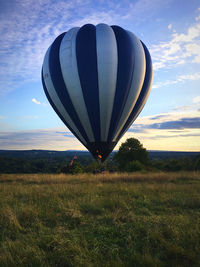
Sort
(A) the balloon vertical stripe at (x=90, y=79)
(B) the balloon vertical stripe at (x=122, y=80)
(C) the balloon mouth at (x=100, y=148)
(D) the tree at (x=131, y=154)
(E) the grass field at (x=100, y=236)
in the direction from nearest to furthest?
1. (E) the grass field at (x=100, y=236)
2. (A) the balloon vertical stripe at (x=90, y=79)
3. (B) the balloon vertical stripe at (x=122, y=80)
4. (C) the balloon mouth at (x=100, y=148)
5. (D) the tree at (x=131, y=154)

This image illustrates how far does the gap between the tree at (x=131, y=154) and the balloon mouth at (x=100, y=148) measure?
1342 centimetres

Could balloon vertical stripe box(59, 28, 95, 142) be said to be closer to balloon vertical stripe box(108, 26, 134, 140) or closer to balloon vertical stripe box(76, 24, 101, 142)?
balloon vertical stripe box(76, 24, 101, 142)

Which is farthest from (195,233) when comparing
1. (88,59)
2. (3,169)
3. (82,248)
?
(3,169)

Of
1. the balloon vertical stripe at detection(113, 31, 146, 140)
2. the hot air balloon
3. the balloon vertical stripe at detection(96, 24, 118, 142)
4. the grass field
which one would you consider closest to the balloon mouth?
the hot air balloon

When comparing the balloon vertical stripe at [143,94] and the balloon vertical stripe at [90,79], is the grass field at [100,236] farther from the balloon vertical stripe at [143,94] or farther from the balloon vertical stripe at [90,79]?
the balloon vertical stripe at [143,94]

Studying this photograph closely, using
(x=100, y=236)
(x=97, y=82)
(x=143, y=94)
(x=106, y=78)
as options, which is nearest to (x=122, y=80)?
(x=106, y=78)

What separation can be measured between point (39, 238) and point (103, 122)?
1223 cm

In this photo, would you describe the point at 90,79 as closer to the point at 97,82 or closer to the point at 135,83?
the point at 97,82

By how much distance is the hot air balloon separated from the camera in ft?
50.1

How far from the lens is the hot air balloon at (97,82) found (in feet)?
50.1

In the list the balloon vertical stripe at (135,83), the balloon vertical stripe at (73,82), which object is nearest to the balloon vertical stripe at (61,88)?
the balloon vertical stripe at (73,82)

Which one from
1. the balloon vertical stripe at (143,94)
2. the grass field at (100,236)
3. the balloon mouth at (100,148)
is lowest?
the grass field at (100,236)

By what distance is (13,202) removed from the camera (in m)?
6.67

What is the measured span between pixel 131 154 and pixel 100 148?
1470cm
